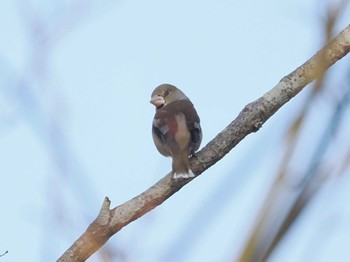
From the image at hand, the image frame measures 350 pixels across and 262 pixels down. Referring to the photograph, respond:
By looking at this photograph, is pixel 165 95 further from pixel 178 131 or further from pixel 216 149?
pixel 216 149

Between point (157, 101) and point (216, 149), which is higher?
point (157, 101)

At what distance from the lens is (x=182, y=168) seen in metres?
4.64

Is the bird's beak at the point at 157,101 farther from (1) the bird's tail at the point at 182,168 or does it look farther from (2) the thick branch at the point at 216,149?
(2) the thick branch at the point at 216,149

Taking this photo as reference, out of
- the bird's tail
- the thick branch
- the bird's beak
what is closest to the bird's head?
the bird's beak

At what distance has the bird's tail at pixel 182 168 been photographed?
14.3 ft

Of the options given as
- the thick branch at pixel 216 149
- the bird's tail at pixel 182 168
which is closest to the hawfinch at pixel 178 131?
the bird's tail at pixel 182 168

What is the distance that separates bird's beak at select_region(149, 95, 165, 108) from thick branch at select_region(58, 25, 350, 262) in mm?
2412

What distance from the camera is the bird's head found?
22.7 ft

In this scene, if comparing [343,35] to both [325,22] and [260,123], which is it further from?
[325,22]

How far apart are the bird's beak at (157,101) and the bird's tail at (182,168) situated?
1931 millimetres

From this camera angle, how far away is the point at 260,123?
4.32 m

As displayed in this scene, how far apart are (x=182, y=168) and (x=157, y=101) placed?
2380 millimetres

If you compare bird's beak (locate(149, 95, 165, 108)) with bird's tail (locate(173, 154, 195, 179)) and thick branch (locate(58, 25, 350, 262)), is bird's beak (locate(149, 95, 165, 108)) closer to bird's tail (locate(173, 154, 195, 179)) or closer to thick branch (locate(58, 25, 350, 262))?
bird's tail (locate(173, 154, 195, 179))

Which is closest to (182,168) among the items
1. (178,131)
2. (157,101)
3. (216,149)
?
(216,149)
